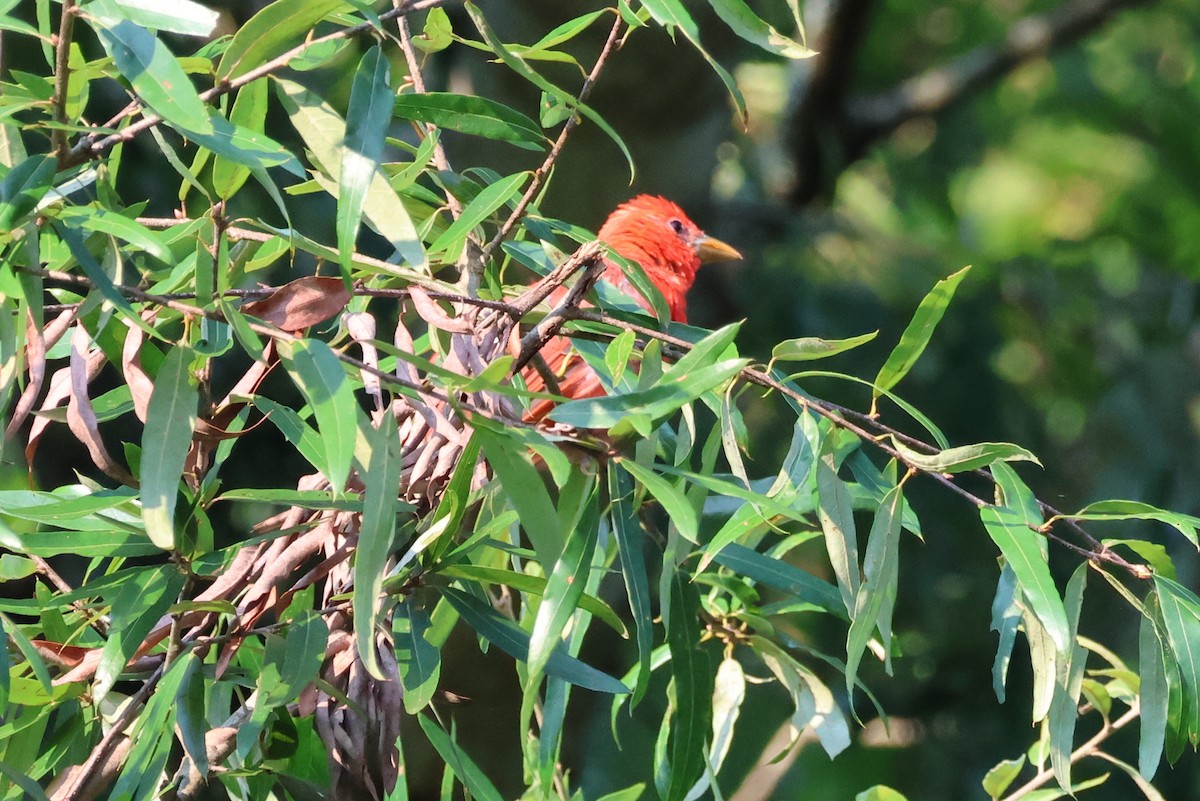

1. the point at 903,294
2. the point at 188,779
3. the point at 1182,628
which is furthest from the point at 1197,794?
the point at 188,779

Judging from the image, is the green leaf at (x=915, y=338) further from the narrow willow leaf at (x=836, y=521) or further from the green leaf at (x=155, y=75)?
the green leaf at (x=155, y=75)

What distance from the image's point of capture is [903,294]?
629cm

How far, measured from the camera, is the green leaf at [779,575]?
1746 millimetres

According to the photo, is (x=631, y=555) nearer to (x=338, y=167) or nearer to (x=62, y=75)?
(x=338, y=167)

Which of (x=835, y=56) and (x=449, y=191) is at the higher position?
(x=449, y=191)

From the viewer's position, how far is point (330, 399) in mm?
1131

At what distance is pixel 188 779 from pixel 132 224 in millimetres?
580

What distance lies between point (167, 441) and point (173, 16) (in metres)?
0.36

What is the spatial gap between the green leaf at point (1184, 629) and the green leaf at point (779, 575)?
46cm

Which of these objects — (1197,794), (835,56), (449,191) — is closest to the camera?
(449,191)

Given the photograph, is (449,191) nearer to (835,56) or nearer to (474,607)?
(474,607)

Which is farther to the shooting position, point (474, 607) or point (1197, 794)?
point (1197, 794)

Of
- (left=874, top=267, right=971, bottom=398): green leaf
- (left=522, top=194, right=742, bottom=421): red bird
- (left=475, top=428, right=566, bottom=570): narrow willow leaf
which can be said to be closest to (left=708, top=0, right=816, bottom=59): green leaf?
(left=874, top=267, right=971, bottom=398): green leaf

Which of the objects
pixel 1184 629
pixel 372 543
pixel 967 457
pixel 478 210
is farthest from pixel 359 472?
pixel 1184 629
